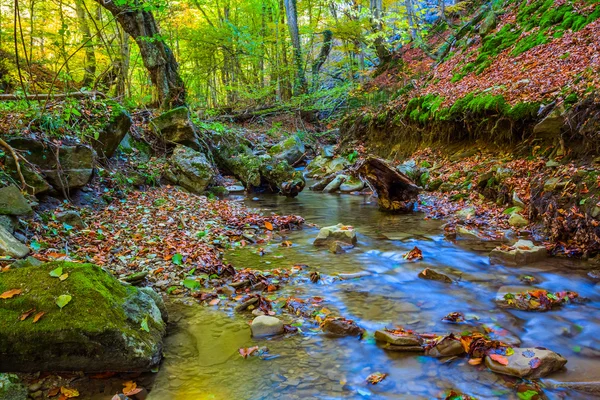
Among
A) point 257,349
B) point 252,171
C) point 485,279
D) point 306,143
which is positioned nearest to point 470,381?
point 257,349

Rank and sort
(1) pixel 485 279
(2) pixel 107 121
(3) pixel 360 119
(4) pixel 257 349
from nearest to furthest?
(4) pixel 257 349
(1) pixel 485 279
(2) pixel 107 121
(3) pixel 360 119

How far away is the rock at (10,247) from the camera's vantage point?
4.18m

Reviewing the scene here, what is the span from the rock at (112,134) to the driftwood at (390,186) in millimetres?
A: 6103

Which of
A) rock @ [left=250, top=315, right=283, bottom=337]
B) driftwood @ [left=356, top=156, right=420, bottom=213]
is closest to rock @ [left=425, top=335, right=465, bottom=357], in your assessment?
rock @ [left=250, top=315, right=283, bottom=337]

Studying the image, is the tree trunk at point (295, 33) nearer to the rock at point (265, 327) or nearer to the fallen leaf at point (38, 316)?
the rock at point (265, 327)

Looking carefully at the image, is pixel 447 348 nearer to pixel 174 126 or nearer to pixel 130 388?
pixel 130 388

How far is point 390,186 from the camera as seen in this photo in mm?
9281

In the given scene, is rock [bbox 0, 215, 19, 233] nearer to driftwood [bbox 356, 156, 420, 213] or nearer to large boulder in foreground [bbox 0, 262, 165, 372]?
large boulder in foreground [bbox 0, 262, 165, 372]

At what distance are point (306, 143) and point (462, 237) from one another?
45.9 ft

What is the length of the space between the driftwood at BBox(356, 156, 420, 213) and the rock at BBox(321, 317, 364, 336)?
230 inches

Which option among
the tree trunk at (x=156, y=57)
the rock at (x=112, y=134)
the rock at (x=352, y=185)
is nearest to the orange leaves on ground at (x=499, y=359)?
Result: the rock at (x=112, y=134)

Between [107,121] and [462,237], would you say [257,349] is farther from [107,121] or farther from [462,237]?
[107,121]

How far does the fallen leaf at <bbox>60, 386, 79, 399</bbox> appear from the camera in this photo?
2.63 metres

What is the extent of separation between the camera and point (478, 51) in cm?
1303
